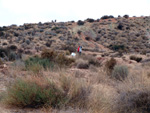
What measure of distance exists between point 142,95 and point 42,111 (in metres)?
2.84

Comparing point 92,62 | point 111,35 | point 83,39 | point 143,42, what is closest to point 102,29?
point 111,35

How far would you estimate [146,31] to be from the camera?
181 ft

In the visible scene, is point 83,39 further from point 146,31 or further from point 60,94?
point 60,94

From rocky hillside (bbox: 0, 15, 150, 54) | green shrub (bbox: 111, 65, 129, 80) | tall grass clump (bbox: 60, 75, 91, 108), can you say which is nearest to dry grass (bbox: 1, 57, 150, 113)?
tall grass clump (bbox: 60, 75, 91, 108)

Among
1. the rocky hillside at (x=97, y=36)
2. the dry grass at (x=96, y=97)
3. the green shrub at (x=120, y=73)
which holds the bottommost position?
the rocky hillside at (x=97, y=36)

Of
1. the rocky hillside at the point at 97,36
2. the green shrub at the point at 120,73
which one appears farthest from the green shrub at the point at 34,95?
the rocky hillside at the point at 97,36

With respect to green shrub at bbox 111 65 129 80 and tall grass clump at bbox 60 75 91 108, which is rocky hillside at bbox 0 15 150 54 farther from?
tall grass clump at bbox 60 75 91 108

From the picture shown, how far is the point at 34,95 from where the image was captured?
206 inches

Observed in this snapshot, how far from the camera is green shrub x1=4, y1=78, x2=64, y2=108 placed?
5.16 metres

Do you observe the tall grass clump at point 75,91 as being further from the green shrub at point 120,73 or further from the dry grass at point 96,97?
the green shrub at point 120,73

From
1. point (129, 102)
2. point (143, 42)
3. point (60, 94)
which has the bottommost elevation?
point (143, 42)

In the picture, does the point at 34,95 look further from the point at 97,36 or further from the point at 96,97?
the point at 97,36

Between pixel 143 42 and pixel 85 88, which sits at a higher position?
pixel 85 88

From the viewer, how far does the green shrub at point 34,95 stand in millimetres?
5156
